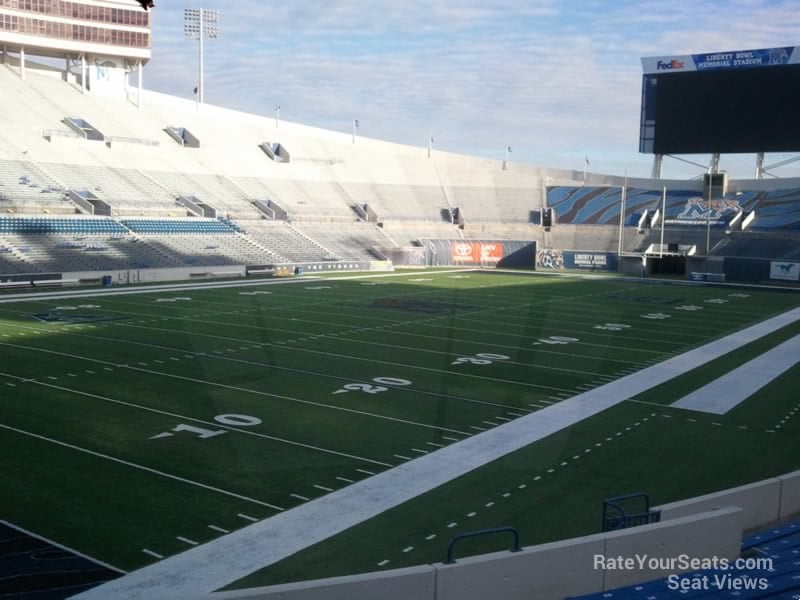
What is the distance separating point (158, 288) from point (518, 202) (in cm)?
3416

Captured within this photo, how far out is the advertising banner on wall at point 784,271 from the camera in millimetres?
43766

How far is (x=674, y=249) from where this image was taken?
5075cm

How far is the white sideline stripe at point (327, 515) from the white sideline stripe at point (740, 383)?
1418mm

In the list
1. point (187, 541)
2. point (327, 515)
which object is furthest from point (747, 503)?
point (187, 541)

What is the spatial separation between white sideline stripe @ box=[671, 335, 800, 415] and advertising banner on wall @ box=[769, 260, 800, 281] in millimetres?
24508

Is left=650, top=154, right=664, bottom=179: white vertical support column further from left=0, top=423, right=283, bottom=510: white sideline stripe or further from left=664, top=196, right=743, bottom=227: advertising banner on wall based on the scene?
left=0, top=423, right=283, bottom=510: white sideline stripe

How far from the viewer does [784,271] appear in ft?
145

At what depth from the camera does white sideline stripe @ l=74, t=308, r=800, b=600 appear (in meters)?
7.24

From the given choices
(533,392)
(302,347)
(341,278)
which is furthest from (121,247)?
(533,392)

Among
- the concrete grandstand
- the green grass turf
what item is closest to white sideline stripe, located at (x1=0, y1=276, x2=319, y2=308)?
the concrete grandstand

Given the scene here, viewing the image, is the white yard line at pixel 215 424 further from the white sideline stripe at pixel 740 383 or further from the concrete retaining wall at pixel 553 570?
the white sideline stripe at pixel 740 383

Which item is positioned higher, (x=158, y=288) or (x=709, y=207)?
(x=709, y=207)

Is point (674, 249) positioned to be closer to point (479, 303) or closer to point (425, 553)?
point (479, 303)
